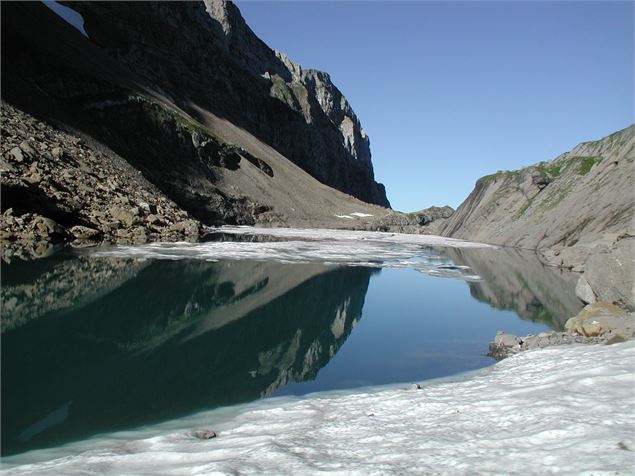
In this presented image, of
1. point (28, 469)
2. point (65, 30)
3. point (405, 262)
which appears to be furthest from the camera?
point (65, 30)

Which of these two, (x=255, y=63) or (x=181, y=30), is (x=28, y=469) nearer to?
(x=181, y=30)

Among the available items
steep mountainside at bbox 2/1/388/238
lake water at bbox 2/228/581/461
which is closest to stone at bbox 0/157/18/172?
steep mountainside at bbox 2/1/388/238

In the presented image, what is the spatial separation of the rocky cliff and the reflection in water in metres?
1.33

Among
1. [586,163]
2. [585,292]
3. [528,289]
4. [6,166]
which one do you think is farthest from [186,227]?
[586,163]

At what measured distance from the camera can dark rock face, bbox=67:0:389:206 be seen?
106 meters

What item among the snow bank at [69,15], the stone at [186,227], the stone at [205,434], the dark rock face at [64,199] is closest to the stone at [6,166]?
the dark rock face at [64,199]

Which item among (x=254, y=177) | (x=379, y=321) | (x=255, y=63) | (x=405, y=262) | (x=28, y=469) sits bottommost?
(x=28, y=469)

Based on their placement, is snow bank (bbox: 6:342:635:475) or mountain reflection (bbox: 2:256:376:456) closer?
snow bank (bbox: 6:342:635:475)

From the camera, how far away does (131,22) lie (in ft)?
362

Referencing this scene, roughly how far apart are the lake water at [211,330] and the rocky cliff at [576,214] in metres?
2.36

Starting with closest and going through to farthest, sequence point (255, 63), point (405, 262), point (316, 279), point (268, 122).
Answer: point (316, 279), point (405, 262), point (268, 122), point (255, 63)

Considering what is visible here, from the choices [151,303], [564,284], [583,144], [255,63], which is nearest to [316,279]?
[151,303]

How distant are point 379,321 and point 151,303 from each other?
25.1ft

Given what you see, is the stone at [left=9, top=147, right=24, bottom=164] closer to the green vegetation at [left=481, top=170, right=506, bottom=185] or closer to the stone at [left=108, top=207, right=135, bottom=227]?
the stone at [left=108, top=207, right=135, bottom=227]
